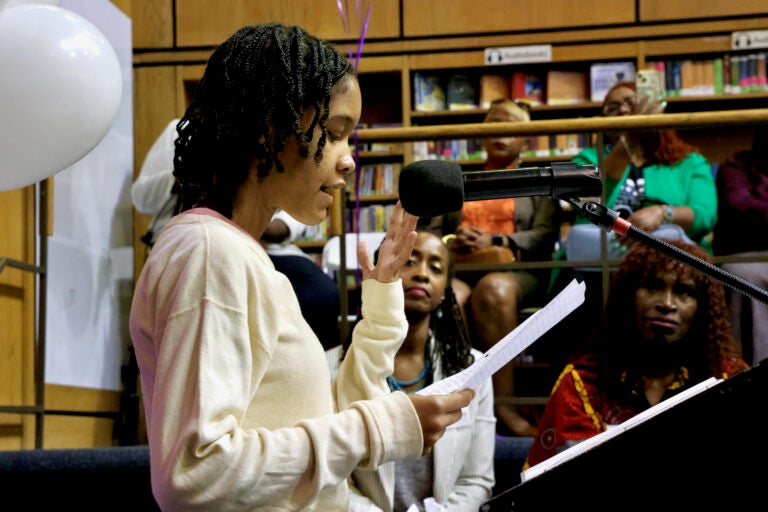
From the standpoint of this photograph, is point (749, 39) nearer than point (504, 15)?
Yes

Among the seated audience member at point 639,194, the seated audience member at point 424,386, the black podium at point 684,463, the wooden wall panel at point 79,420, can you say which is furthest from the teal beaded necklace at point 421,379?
the black podium at point 684,463

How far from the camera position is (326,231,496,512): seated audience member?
8.01 feet

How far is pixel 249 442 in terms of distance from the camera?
1037mm

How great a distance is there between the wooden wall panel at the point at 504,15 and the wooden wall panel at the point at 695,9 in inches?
3.1

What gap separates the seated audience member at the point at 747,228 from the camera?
9.41ft

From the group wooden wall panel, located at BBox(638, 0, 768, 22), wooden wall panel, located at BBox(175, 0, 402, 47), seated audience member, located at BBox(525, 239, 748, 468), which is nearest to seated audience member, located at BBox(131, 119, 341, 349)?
seated audience member, located at BBox(525, 239, 748, 468)

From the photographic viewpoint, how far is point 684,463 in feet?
3.13

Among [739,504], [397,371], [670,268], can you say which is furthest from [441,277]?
[739,504]

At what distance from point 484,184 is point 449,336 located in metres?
1.69

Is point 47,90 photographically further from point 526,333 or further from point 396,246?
point 526,333

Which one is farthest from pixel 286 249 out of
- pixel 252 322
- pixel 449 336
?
pixel 252 322

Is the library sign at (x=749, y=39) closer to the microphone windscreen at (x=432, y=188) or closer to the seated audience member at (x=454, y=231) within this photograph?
the seated audience member at (x=454, y=231)

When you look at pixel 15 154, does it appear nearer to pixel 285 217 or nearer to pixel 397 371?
pixel 397 371

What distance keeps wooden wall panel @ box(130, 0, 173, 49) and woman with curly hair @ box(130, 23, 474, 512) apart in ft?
13.6
